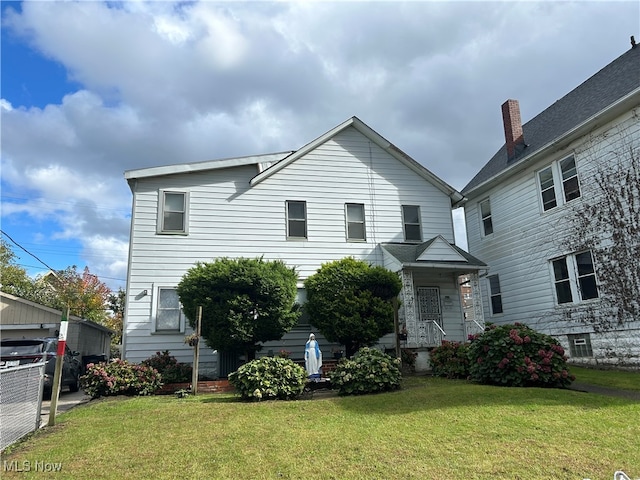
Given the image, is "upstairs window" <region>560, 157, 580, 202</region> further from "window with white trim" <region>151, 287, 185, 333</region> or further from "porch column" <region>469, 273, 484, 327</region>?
"window with white trim" <region>151, 287, 185, 333</region>

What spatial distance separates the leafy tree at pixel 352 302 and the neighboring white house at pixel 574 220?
20.4 feet

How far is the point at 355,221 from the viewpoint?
17.0 meters

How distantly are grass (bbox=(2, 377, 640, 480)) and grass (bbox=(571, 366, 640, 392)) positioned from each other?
8.04 feet

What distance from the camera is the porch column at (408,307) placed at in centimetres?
1438

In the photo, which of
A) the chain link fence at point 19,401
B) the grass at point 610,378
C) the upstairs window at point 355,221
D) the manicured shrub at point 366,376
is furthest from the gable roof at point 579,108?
the chain link fence at point 19,401

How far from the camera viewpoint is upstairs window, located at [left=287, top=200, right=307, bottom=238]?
16.2 m

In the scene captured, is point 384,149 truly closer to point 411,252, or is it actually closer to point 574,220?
point 411,252

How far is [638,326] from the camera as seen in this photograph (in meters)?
12.9

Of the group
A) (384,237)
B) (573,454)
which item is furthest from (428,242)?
(573,454)

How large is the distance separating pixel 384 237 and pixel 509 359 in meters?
7.51

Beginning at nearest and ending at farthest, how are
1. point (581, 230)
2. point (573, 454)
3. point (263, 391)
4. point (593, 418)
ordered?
point (573, 454), point (593, 418), point (263, 391), point (581, 230)

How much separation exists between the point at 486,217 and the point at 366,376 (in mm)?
12816

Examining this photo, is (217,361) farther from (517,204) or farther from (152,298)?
(517,204)

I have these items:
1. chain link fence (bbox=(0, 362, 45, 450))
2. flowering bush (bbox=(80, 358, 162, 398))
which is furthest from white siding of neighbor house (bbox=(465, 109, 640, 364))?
chain link fence (bbox=(0, 362, 45, 450))
